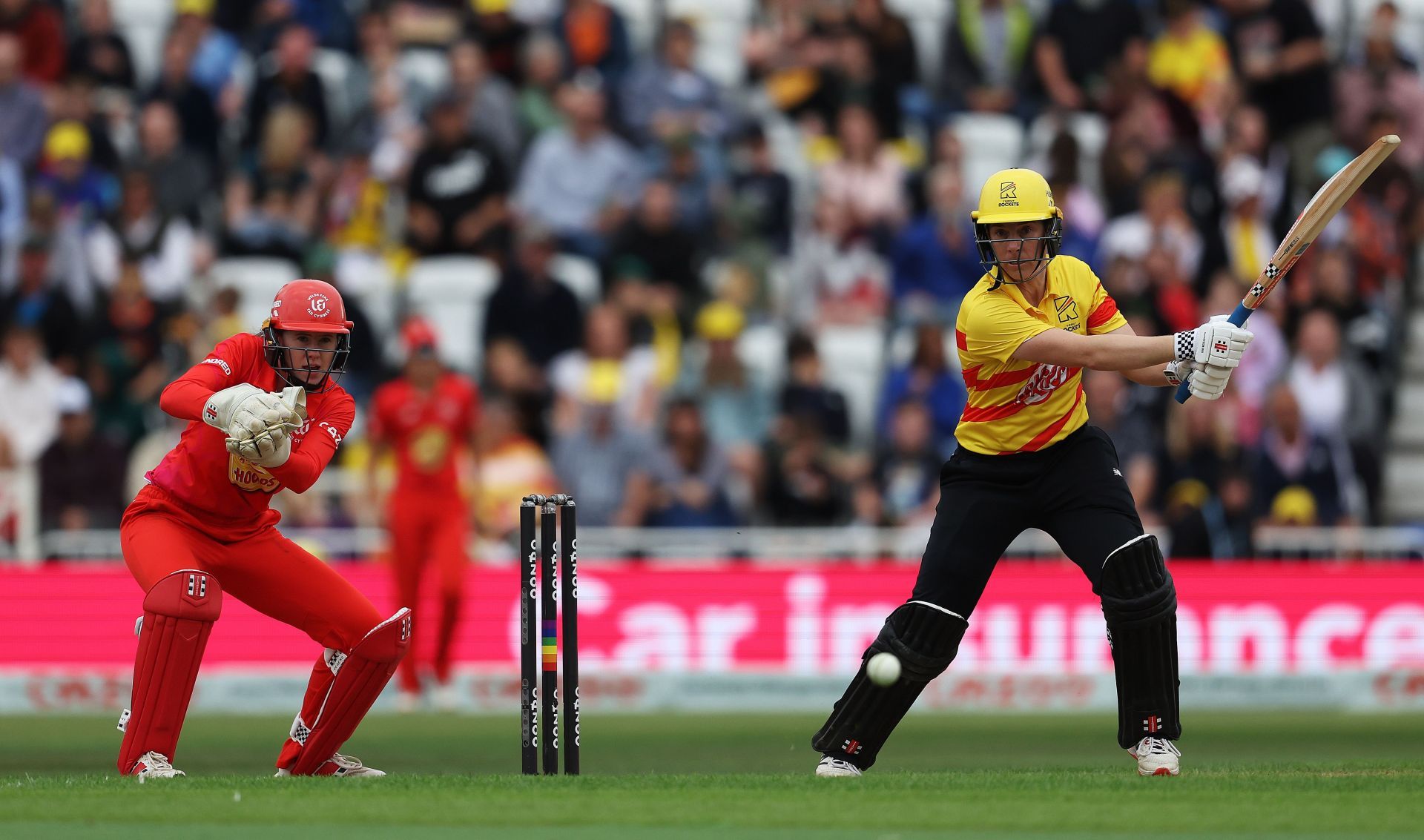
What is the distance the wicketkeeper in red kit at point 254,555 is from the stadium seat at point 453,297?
8342 mm

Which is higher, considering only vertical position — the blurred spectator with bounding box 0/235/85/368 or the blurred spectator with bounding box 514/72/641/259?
the blurred spectator with bounding box 514/72/641/259

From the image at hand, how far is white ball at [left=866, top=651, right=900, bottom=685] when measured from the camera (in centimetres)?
791

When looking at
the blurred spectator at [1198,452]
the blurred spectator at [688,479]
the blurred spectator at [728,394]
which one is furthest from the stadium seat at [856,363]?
the blurred spectator at [1198,452]

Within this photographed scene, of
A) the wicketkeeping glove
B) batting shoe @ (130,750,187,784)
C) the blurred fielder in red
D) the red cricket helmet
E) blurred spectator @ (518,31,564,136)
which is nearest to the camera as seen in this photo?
the wicketkeeping glove

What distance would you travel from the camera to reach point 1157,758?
7.88 metres

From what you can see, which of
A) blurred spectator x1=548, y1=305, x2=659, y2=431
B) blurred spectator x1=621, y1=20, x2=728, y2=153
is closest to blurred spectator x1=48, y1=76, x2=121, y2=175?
blurred spectator x1=621, y1=20, x2=728, y2=153

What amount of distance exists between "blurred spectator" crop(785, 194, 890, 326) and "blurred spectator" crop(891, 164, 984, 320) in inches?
9.8

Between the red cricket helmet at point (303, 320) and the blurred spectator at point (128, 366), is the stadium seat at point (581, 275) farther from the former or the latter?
the red cricket helmet at point (303, 320)

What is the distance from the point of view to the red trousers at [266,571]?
8141 millimetres

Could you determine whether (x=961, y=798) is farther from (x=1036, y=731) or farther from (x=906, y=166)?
(x=906, y=166)

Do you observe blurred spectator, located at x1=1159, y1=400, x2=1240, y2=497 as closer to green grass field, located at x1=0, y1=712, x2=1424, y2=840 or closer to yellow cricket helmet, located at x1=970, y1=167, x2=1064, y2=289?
green grass field, located at x1=0, y1=712, x2=1424, y2=840

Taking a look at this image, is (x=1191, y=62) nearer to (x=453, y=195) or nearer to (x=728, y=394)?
(x=728, y=394)

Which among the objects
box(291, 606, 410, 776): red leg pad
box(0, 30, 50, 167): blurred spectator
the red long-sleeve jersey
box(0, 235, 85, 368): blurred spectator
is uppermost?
box(0, 30, 50, 167): blurred spectator

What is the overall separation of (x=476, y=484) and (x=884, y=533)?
9.44ft
